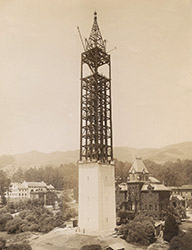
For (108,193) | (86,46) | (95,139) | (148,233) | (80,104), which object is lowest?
(148,233)

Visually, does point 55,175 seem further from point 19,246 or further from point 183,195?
point 183,195

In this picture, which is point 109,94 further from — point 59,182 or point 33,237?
point 33,237

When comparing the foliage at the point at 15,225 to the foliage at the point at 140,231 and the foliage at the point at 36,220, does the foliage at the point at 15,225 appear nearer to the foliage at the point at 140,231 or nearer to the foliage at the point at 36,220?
the foliage at the point at 36,220

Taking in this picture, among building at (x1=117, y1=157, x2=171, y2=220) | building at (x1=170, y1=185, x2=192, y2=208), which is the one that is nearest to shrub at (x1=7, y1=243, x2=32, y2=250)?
building at (x1=117, y1=157, x2=171, y2=220)

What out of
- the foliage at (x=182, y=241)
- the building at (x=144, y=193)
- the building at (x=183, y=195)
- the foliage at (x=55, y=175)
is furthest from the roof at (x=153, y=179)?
the foliage at (x=55, y=175)

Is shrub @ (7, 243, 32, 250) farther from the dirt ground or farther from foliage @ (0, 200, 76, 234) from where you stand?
foliage @ (0, 200, 76, 234)

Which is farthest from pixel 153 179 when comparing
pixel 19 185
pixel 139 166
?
pixel 19 185

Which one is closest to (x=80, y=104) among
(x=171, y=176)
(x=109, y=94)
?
(x=109, y=94)
